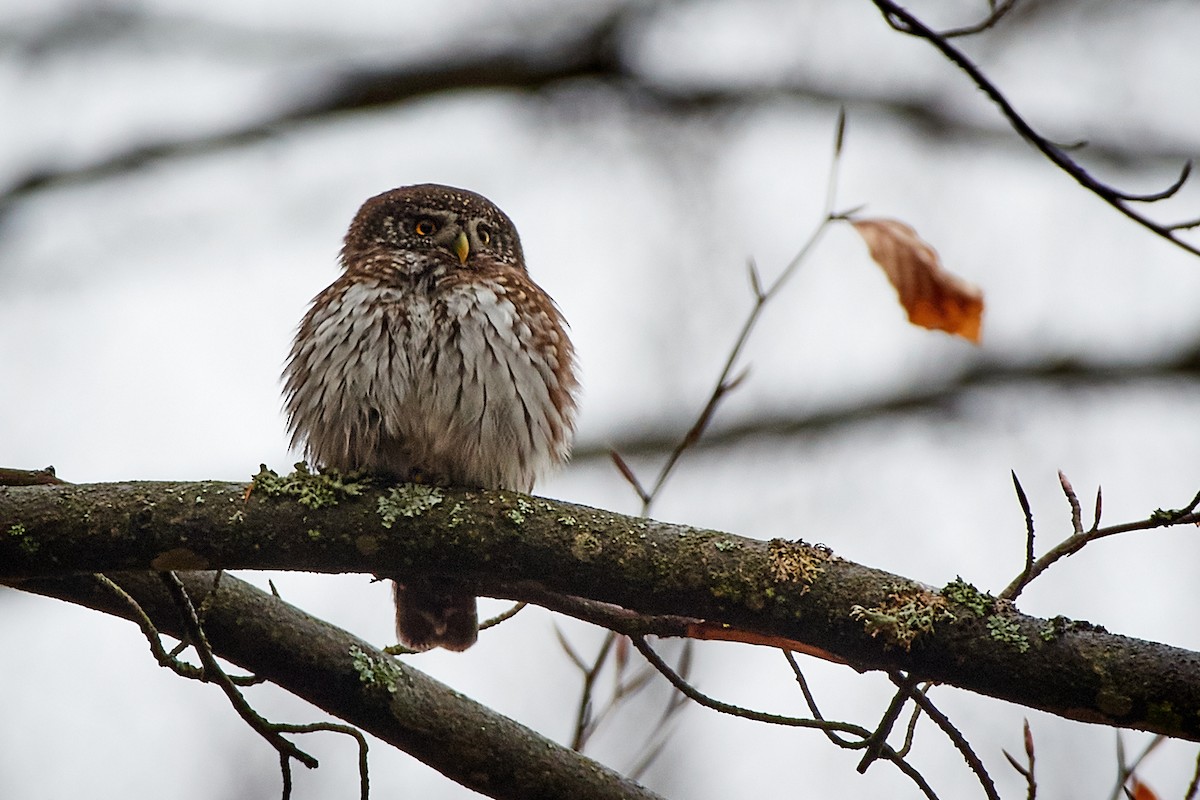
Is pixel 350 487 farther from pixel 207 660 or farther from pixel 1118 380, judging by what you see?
pixel 1118 380

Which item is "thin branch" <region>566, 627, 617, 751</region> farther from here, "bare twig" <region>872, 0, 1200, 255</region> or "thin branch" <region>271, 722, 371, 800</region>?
"bare twig" <region>872, 0, 1200, 255</region>

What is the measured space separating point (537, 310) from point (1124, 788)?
2.61m

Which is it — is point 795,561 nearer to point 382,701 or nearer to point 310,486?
point 382,701

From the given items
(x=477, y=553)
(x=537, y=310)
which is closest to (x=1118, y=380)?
(x=537, y=310)

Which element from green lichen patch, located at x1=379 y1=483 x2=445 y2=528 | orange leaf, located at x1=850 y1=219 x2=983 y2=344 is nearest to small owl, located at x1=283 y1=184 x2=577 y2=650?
green lichen patch, located at x1=379 y1=483 x2=445 y2=528

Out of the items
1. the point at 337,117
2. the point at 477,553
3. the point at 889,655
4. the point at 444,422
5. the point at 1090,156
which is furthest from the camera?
the point at 1090,156

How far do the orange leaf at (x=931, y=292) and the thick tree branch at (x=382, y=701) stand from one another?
1.50 m

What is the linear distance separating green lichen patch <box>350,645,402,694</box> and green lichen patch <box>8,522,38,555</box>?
87 centimetres

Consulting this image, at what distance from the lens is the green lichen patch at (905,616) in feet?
9.74

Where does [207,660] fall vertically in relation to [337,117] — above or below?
below

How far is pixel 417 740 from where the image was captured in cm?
344

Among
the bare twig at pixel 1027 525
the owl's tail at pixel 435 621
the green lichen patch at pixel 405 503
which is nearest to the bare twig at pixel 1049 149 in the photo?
the bare twig at pixel 1027 525

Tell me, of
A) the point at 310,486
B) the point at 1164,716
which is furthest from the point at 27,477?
the point at 1164,716

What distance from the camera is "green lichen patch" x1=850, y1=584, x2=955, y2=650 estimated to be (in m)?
2.97
